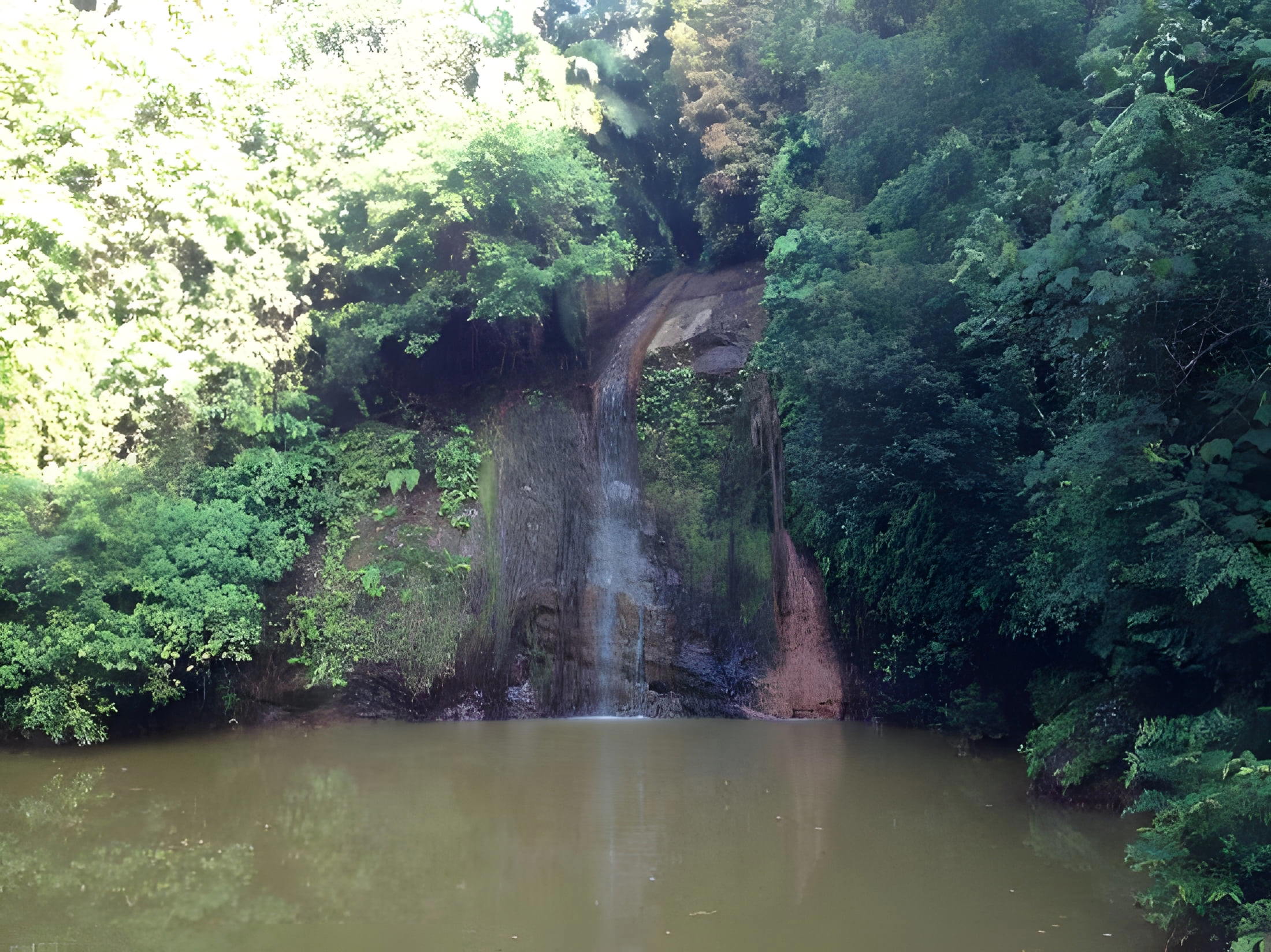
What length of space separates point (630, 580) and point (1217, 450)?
9.87 meters

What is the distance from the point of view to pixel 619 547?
16500 millimetres

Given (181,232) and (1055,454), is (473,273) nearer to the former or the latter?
(181,232)

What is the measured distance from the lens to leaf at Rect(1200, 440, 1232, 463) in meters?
7.28

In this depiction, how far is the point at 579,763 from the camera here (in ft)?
38.9

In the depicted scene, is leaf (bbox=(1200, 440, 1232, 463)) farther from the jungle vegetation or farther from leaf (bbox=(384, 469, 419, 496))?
leaf (bbox=(384, 469, 419, 496))

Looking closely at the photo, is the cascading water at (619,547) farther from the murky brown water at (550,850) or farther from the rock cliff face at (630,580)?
the murky brown water at (550,850)

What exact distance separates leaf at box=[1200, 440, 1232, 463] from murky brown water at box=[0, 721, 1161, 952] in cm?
313

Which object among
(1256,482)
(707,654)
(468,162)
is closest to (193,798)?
(707,654)

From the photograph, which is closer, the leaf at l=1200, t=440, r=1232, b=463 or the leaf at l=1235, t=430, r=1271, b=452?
the leaf at l=1235, t=430, r=1271, b=452

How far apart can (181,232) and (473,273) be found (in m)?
4.35

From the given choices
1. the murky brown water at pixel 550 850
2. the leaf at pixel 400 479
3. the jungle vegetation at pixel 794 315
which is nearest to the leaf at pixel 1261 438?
the jungle vegetation at pixel 794 315

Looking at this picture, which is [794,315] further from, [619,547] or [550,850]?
[550,850]

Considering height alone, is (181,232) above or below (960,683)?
above

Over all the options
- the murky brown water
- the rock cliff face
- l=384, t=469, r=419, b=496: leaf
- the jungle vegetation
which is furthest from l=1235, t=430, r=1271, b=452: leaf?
l=384, t=469, r=419, b=496: leaf
